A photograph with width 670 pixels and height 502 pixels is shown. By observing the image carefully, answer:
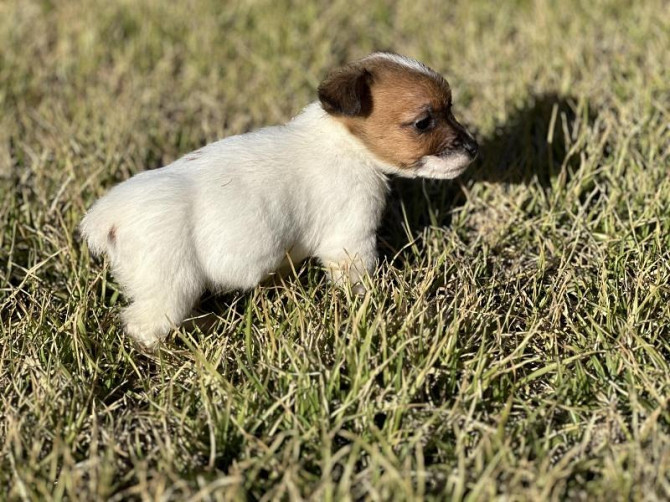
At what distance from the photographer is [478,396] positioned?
3723 millimetres

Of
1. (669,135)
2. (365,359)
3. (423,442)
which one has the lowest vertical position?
(423,442)

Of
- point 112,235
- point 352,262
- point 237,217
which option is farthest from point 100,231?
point 352,262

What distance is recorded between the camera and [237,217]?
404 centimetres

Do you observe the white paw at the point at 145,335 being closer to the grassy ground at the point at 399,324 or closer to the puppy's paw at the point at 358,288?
the grassy ground at the point at 399,324

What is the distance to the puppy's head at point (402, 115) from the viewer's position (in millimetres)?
4395

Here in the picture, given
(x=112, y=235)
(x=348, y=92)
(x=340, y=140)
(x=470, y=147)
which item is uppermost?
(x=348, y=92)

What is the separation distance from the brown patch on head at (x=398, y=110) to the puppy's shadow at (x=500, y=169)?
69cm

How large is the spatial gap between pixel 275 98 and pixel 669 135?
3366mm

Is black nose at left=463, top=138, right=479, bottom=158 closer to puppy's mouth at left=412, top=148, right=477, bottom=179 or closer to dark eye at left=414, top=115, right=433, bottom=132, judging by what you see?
puppy's mouth at left=412, top=148, right=477, bottom=179

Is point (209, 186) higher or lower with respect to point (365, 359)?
higher

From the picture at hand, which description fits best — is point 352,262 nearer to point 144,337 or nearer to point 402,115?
point 402,115

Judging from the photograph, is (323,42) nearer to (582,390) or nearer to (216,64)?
(216,64)

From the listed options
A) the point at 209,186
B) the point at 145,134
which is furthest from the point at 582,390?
the point at 145,134

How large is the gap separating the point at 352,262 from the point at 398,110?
0.91 meters
